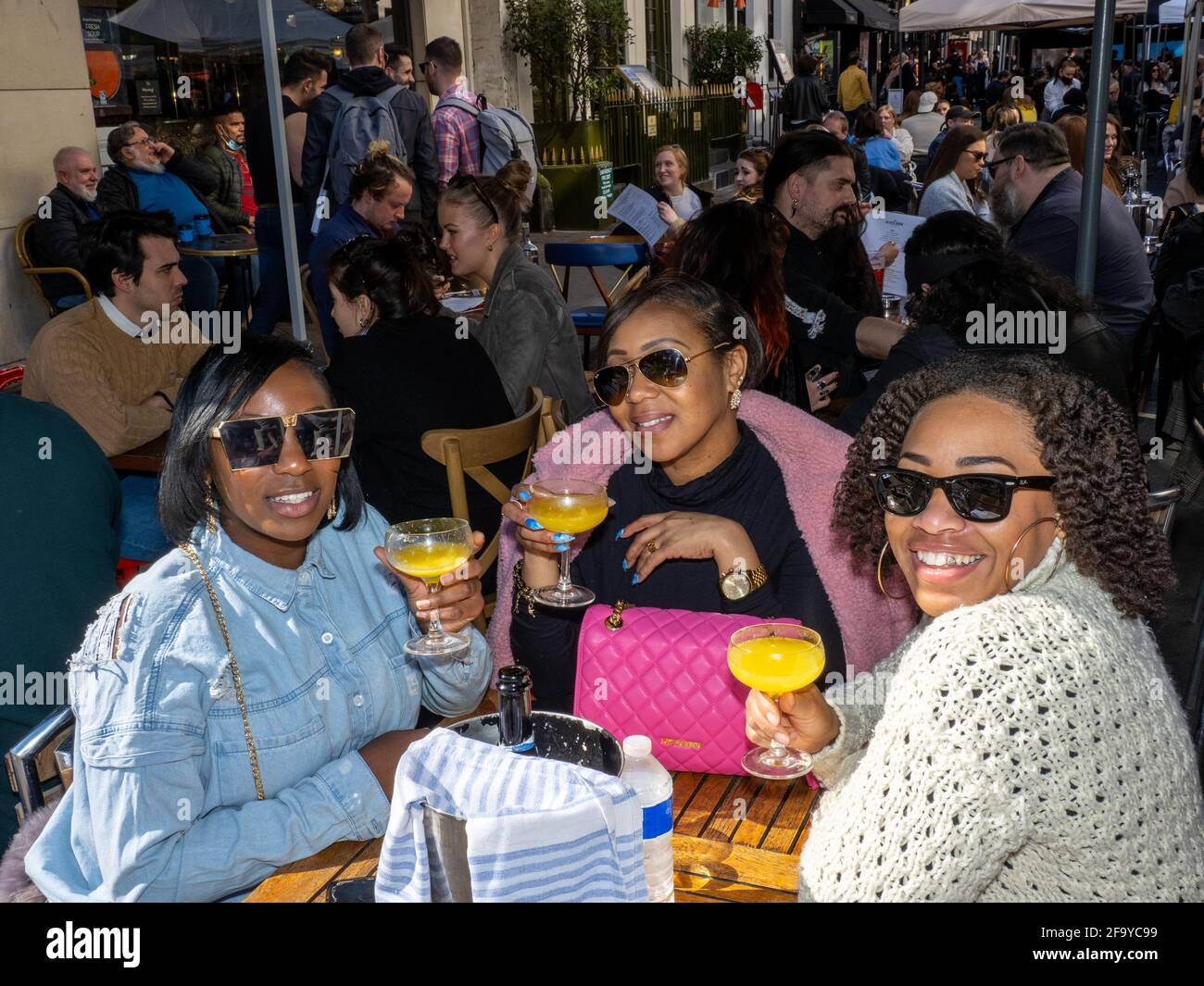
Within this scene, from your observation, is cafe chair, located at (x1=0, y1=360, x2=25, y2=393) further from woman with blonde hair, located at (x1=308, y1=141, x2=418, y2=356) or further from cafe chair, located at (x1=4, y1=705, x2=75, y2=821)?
cafe chair, located at (x1=4, y1=705, x2=75, y2=821)

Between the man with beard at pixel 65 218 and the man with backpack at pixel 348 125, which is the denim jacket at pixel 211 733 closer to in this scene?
the man with beard at pixel 65 218

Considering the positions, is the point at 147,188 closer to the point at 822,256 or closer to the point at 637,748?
the point at 822,256

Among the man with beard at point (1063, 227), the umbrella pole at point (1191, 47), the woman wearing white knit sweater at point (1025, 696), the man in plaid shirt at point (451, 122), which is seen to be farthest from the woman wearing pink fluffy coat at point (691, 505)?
the umbrella pole at point (1191, 47)

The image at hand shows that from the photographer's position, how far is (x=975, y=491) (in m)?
1.77

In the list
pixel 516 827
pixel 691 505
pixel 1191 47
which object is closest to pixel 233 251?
pixel 691 505

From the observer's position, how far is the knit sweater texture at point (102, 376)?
13.1 feet

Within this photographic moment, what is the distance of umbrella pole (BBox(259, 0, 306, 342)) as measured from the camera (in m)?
4.18

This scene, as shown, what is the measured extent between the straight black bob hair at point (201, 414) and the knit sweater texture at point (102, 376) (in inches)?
78.5

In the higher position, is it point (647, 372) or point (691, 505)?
point (647, 372)

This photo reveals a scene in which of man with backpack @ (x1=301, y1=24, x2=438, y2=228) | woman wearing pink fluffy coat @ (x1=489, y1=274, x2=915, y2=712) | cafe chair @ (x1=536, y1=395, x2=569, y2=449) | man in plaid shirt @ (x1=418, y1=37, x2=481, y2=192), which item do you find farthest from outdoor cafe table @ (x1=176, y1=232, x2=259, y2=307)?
woman wearing pink fluffy coat @ (x1=489, y1=274, x2=915, y2=712)

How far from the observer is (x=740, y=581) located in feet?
7.93

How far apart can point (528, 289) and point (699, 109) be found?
50.5ft

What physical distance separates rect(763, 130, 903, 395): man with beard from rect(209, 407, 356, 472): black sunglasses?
2750 mm

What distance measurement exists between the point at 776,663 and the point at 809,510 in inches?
29.6
